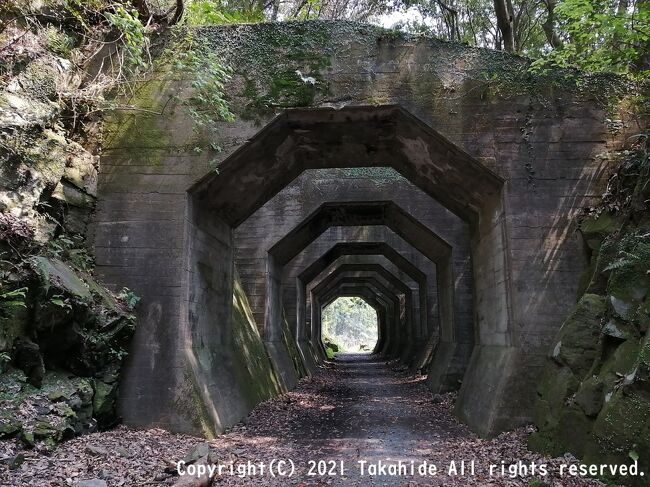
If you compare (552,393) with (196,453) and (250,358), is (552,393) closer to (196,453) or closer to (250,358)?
(196,453)

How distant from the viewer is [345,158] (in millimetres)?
9406

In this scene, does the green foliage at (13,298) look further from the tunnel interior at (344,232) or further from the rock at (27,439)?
the tunnel interior at (344,232)

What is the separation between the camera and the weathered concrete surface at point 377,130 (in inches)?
280

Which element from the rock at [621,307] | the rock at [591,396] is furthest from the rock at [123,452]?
the rock at [621,307]

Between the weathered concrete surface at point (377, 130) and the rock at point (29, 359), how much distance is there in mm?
1368

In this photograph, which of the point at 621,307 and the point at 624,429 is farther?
the point at 621,307

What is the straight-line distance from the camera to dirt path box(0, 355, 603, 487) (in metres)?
5.00

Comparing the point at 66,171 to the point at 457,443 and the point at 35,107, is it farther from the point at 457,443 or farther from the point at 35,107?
the point at 457,443

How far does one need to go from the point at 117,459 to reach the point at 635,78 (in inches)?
349

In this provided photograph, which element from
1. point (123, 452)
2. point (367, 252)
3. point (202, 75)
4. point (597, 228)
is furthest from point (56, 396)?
point (367, 252)

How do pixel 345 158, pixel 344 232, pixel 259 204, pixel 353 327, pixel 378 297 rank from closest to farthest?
1. pixel 345 158
2. pixel 259 204
3. pixel 344 232
4. pixel 378 297
5. pixel 353 327

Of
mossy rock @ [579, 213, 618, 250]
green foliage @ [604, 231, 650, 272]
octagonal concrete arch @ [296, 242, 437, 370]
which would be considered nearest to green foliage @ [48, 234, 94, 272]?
green foliage @ [604, 231, 650, 272]

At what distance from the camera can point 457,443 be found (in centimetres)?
689

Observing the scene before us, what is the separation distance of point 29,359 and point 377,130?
5.91 m
